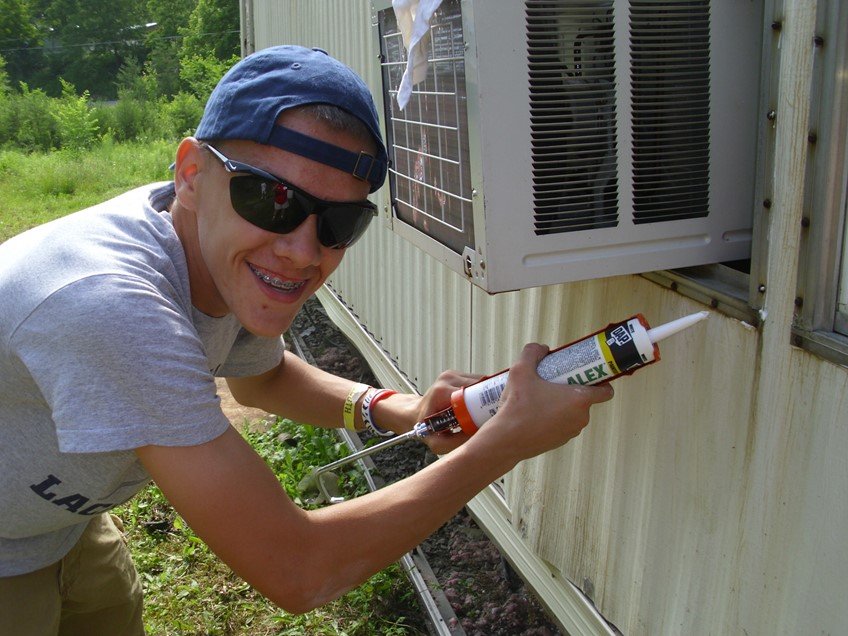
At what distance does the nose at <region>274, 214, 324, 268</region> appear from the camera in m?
1.78

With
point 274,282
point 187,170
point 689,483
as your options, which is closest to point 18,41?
point 187,170

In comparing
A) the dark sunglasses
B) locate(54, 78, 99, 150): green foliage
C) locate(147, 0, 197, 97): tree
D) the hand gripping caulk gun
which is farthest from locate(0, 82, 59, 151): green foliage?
the hand gripping caulk gun

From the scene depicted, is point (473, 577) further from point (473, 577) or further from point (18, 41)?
point (18, 41)

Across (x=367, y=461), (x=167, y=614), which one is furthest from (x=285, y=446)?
(x=167, y=614)

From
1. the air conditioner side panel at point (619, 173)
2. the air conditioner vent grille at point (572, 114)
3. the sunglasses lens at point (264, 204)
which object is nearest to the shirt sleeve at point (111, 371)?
the sunglasses lens at point (264, 204)

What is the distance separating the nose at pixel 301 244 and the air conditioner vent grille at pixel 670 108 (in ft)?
2.25

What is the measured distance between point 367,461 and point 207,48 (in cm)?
3854

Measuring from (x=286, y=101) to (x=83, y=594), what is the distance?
64.9 inches

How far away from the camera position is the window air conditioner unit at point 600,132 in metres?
1.67

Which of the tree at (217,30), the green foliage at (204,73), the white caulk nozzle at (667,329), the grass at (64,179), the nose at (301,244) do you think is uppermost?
the tree at (217,30)

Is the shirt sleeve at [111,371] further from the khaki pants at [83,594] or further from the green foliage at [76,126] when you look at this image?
the green foliage at [76,126]

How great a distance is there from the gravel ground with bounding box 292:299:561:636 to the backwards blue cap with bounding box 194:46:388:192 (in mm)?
2026

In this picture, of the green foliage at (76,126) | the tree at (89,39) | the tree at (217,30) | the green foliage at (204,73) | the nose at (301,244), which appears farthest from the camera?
the tree at (89,39)

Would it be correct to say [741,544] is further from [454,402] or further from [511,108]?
[511,108]
